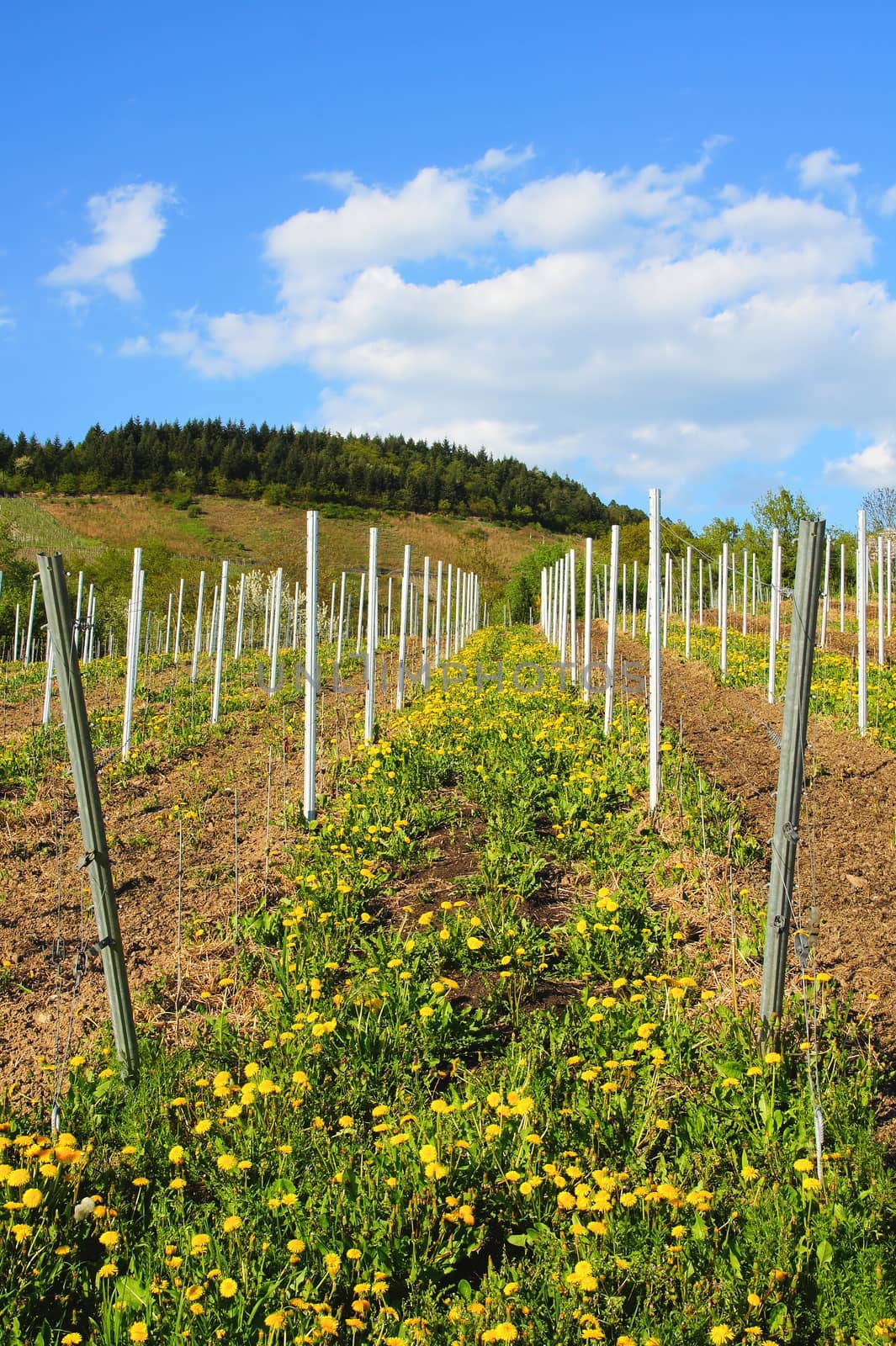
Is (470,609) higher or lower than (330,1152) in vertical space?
higher

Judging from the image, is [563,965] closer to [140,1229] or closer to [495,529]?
[140,1229]

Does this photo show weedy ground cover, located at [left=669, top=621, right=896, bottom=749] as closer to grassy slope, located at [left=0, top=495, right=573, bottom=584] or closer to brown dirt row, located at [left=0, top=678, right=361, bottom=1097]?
brown dirt row, located at [left=0, top=678, right=361, bottom=1097]

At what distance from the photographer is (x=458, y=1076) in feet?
13.6

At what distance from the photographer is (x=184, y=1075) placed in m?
4.21

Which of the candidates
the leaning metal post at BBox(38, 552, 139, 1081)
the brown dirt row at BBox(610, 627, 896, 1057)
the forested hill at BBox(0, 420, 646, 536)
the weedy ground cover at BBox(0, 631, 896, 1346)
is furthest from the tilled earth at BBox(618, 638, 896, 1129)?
the forested hill at BBox(0, 420, 646, 536)

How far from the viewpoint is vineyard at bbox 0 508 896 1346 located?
2842 millimetres

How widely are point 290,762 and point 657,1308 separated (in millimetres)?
8159

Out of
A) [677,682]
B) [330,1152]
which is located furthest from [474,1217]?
[677,682]

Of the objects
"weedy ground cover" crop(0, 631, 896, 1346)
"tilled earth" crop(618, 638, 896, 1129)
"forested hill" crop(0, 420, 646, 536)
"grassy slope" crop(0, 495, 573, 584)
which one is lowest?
"weedy ground cover" crop(0, 631, 896, 1346)

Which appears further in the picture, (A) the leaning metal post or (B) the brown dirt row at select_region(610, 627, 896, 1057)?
(B) the brown dirt row at select_region(610, 627, 896, 1057)

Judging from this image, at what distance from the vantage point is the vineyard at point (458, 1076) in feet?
9.32

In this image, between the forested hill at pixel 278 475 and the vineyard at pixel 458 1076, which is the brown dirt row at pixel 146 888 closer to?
the vineyard at pixel 458 1076

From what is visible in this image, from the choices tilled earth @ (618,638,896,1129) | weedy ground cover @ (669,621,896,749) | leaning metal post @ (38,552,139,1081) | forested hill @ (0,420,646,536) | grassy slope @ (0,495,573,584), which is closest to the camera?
leaning metal post @ (38,552,139,1081)

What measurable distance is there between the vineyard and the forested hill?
76704 mm
